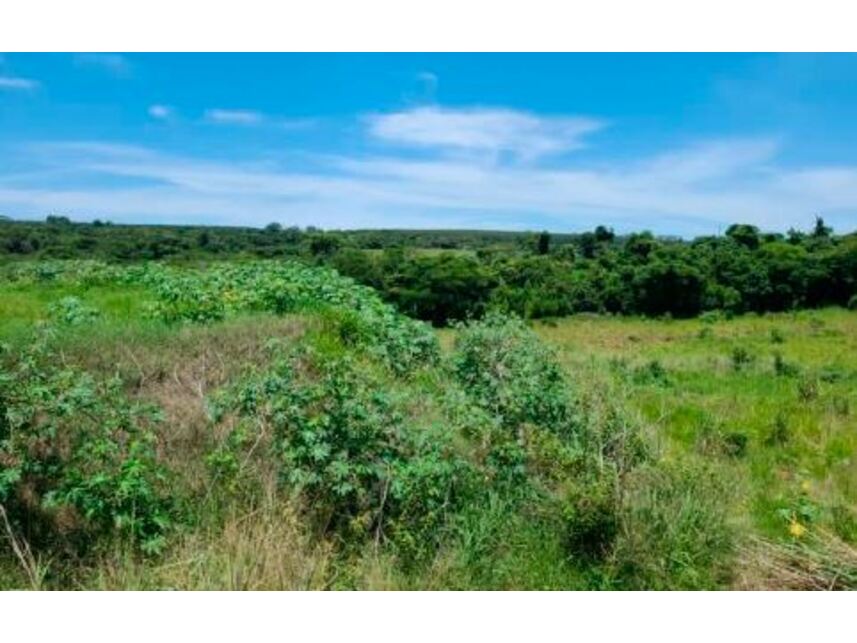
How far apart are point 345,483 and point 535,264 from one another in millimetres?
44943

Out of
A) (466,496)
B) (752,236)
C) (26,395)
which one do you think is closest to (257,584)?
(466,496)

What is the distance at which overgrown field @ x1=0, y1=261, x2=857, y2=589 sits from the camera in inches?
144

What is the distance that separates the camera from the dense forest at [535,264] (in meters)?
→ 27.7

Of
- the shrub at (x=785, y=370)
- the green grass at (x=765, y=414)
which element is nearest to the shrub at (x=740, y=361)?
the green grass at (x=765, y=414)

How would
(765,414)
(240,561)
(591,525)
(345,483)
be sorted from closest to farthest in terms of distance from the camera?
1. (240,561)
2. (345,483)
3. (591,525)
4. (765,414)

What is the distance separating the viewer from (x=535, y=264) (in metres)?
48.1

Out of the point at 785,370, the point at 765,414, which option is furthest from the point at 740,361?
the point at 765,414

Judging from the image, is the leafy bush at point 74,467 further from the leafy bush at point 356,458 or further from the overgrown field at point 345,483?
the leafy bush at point 356,458

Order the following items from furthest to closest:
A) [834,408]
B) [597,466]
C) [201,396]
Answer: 1. [834,408]
2. [201,396]
3. [597,466]

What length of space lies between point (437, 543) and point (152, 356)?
2.83 meters

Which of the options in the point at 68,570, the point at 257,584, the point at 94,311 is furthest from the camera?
the point at 94,311

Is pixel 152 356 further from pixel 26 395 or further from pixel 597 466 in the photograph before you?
pixel 597 466

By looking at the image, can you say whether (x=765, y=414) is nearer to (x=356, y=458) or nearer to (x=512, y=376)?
(x=512, y=376)

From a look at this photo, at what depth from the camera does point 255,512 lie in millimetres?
3807
